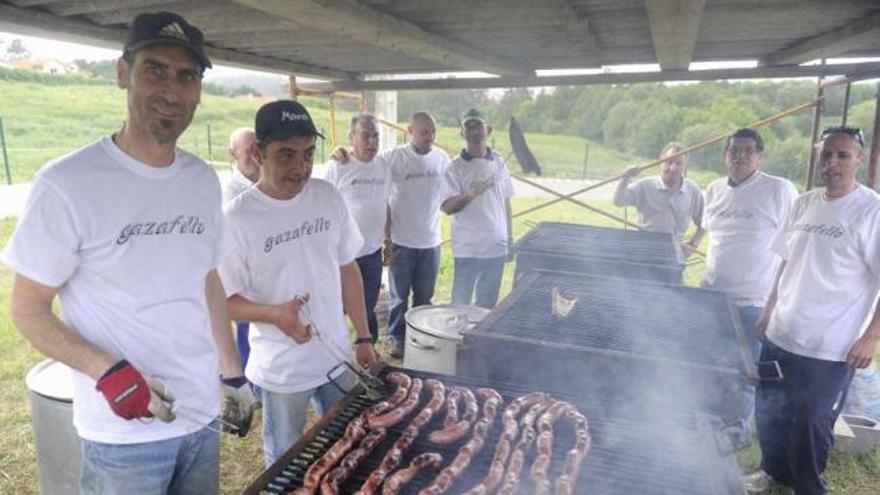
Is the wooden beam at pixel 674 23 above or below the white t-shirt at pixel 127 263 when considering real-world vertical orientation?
above

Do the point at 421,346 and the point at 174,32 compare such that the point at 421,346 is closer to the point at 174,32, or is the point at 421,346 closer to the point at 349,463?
the point at 349,463

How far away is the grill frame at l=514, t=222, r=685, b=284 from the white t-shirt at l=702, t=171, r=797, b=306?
371 mm

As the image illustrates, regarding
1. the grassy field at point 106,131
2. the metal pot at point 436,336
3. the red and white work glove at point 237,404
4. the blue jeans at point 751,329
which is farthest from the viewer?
the grassy field at point 106,131

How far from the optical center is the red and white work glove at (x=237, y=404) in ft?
8.59

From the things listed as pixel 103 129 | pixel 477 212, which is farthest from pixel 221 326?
pixel 103 129

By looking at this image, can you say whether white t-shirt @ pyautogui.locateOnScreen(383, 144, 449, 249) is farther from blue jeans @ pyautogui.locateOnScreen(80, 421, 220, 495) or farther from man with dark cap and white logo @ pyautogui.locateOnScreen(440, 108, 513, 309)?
blue jeans @ pyautogui.locateOnScreen(80, 421, 220, 495)

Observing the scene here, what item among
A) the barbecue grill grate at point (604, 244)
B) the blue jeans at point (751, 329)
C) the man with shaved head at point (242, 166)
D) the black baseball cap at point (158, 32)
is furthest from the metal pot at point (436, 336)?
the black baseball cap at point (158, 32)

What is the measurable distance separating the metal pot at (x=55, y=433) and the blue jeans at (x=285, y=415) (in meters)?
0.97

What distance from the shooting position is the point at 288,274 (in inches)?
113

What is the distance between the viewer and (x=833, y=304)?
3.61 metres

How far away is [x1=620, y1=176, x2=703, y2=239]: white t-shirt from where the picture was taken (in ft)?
20.2

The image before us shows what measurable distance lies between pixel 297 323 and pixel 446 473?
1.01 m

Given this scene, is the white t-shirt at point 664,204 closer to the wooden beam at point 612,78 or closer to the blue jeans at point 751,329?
the wooden beam at point 612,78

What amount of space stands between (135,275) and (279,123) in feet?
3.43
